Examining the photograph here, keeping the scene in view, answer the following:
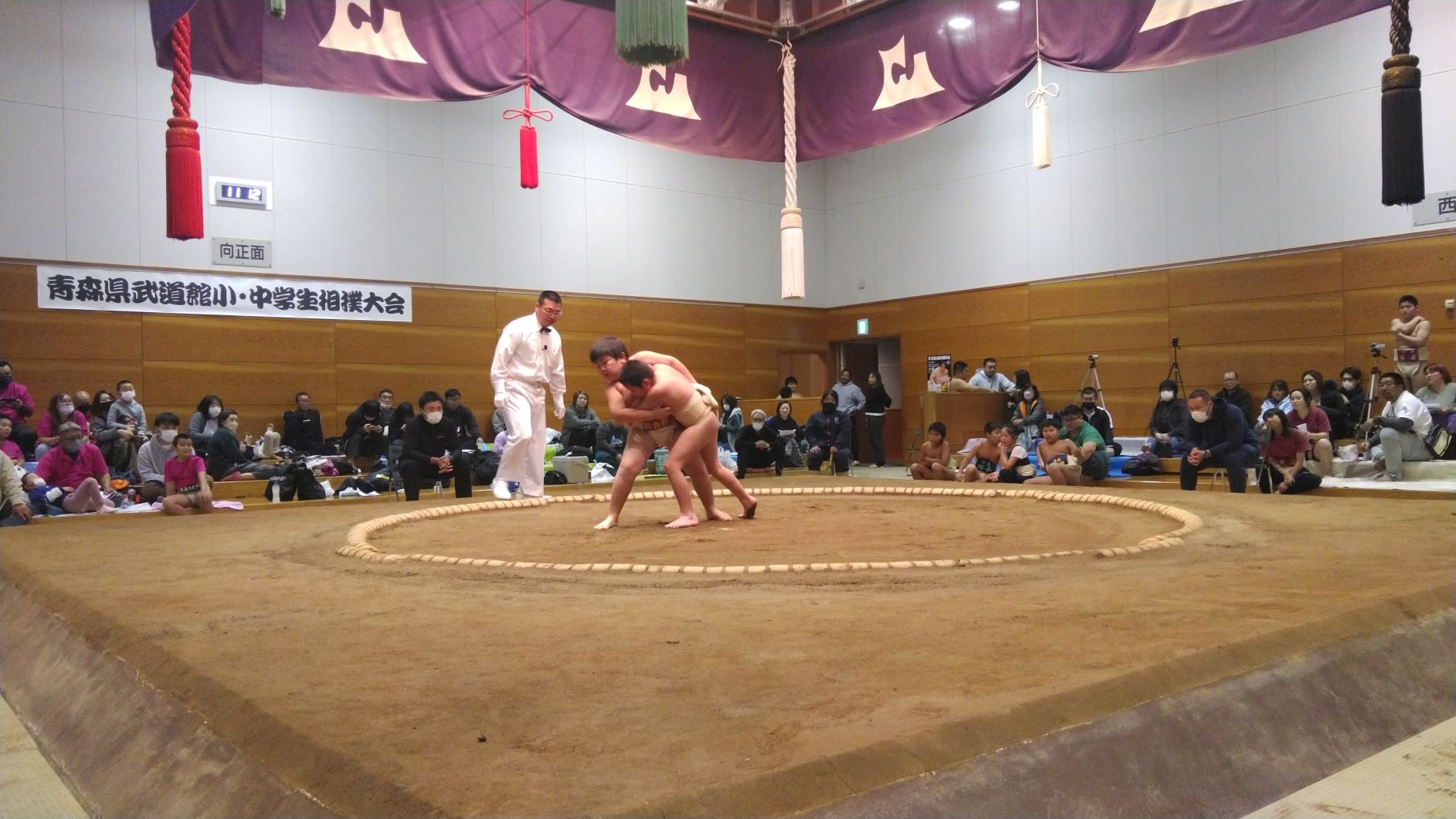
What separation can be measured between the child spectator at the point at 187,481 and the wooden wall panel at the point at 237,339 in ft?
10.6

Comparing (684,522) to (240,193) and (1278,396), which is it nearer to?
Answer: (1278,396)

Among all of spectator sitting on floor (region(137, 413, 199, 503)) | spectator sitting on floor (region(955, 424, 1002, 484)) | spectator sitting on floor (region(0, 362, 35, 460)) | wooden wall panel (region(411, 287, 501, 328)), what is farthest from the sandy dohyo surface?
wooden wall panel (region(411, 287, 501, 328))

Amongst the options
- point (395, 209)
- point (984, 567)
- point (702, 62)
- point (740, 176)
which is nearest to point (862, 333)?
point (740, 176)

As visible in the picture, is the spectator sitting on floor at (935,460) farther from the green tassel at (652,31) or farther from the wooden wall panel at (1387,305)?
the green tassel at (652,31)

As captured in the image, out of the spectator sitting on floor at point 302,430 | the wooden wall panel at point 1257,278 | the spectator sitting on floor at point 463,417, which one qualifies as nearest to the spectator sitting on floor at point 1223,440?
the wooden wall panel at point 1257,278

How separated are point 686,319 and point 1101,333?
13.5ft

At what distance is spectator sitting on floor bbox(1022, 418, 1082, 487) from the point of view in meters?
6.03

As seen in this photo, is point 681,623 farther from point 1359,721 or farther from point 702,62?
point 702,62

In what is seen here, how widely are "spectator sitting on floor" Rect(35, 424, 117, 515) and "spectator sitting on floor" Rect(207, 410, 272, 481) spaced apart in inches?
48.2

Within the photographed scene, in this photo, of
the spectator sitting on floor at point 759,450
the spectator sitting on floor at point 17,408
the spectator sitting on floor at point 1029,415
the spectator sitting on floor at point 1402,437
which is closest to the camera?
the spectator sitting on floor at point 1402,437

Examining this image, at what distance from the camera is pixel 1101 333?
915 centimetres

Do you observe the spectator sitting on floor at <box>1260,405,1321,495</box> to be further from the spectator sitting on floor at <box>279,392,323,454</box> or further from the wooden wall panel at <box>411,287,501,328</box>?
the spectator sitting on floor at <box>279,392,323,454</box>

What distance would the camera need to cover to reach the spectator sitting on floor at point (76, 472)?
530 centimetres

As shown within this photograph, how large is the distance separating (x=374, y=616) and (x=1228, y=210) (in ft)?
26.6
